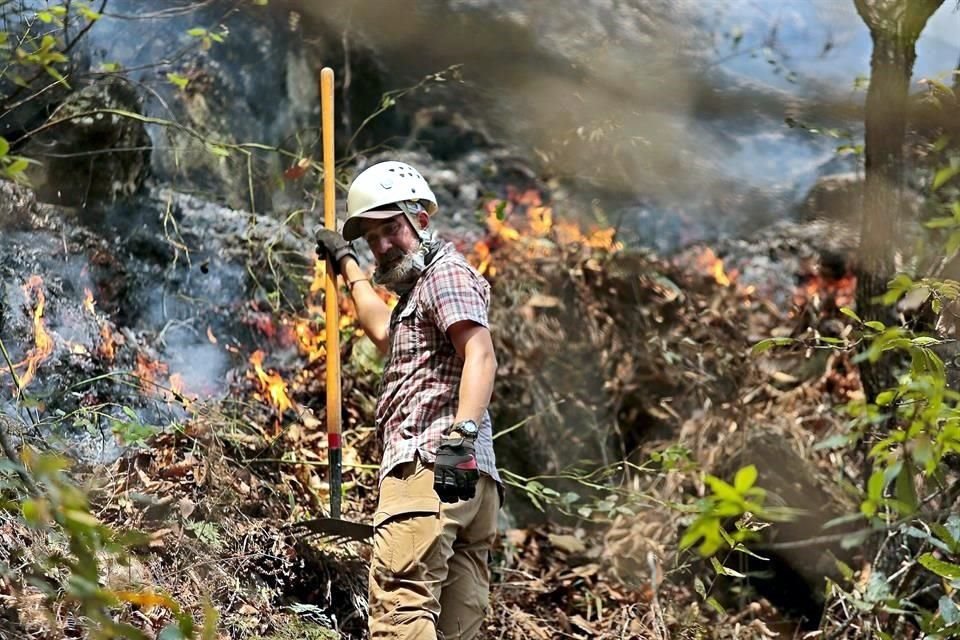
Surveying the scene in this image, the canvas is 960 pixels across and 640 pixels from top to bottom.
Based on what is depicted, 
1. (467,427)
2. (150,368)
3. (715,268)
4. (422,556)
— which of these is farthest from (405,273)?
(715,268)

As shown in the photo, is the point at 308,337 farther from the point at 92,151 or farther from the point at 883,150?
the point at 883,150

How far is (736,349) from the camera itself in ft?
22.4

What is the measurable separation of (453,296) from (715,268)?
4311 mm

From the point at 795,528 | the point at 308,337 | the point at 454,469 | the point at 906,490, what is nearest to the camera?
the point at 906,490

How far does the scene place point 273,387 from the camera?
5.69 m

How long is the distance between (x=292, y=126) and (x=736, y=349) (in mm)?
3601

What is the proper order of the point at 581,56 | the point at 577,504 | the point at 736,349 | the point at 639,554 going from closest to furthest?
the point at 639,554, the point at 577,504, the point at 736,349, the point at 581,56

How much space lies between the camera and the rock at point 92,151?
574cm

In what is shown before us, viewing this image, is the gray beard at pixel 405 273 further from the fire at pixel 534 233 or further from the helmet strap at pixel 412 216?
the fire at pixel 534 233

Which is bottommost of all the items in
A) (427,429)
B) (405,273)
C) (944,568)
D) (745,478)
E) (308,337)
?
(308,337)

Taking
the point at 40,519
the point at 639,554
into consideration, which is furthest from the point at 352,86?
the point at 40,519

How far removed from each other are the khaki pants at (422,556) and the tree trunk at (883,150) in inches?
108

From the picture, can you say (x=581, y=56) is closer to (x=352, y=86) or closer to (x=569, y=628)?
(x=352, y=86)

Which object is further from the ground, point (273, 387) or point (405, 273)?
point (405, 273)
